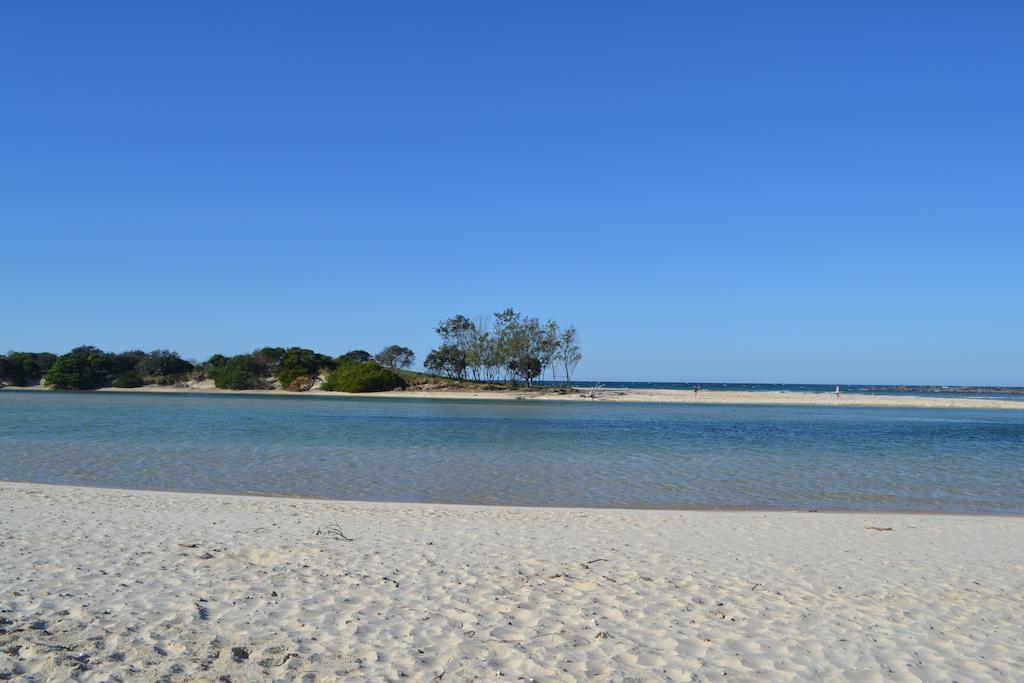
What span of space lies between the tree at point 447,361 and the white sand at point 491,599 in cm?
9650

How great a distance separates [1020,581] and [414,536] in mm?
8134

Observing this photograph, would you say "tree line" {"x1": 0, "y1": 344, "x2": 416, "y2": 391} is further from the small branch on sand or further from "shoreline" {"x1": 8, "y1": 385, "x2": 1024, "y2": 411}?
the small branch on sand

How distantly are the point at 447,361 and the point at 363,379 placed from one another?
20.8 metres

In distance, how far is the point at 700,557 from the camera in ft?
32.6

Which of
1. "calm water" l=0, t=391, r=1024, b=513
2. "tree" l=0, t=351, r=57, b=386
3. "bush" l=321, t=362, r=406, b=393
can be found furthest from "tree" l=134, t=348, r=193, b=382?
"calm water" l=0, t=391, r=1024, b=513

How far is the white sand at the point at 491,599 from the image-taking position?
5750 millimetres

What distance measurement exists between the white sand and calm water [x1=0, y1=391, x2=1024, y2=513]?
4.43 m

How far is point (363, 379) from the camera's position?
91.6 metres

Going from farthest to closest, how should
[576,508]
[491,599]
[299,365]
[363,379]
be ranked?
[299,365] < [363,379] < [576,508] < [491,599]

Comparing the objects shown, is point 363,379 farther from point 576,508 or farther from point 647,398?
point 576,508

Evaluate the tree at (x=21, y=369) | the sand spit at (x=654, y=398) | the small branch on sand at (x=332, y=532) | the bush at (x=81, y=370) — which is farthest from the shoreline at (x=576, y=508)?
the tree at (x=21, y=369)

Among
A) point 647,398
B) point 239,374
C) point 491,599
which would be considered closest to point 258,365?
point 239,374

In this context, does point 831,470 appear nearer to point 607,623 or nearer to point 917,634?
point 917,634

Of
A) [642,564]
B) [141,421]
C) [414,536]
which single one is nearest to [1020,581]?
[642,564]
